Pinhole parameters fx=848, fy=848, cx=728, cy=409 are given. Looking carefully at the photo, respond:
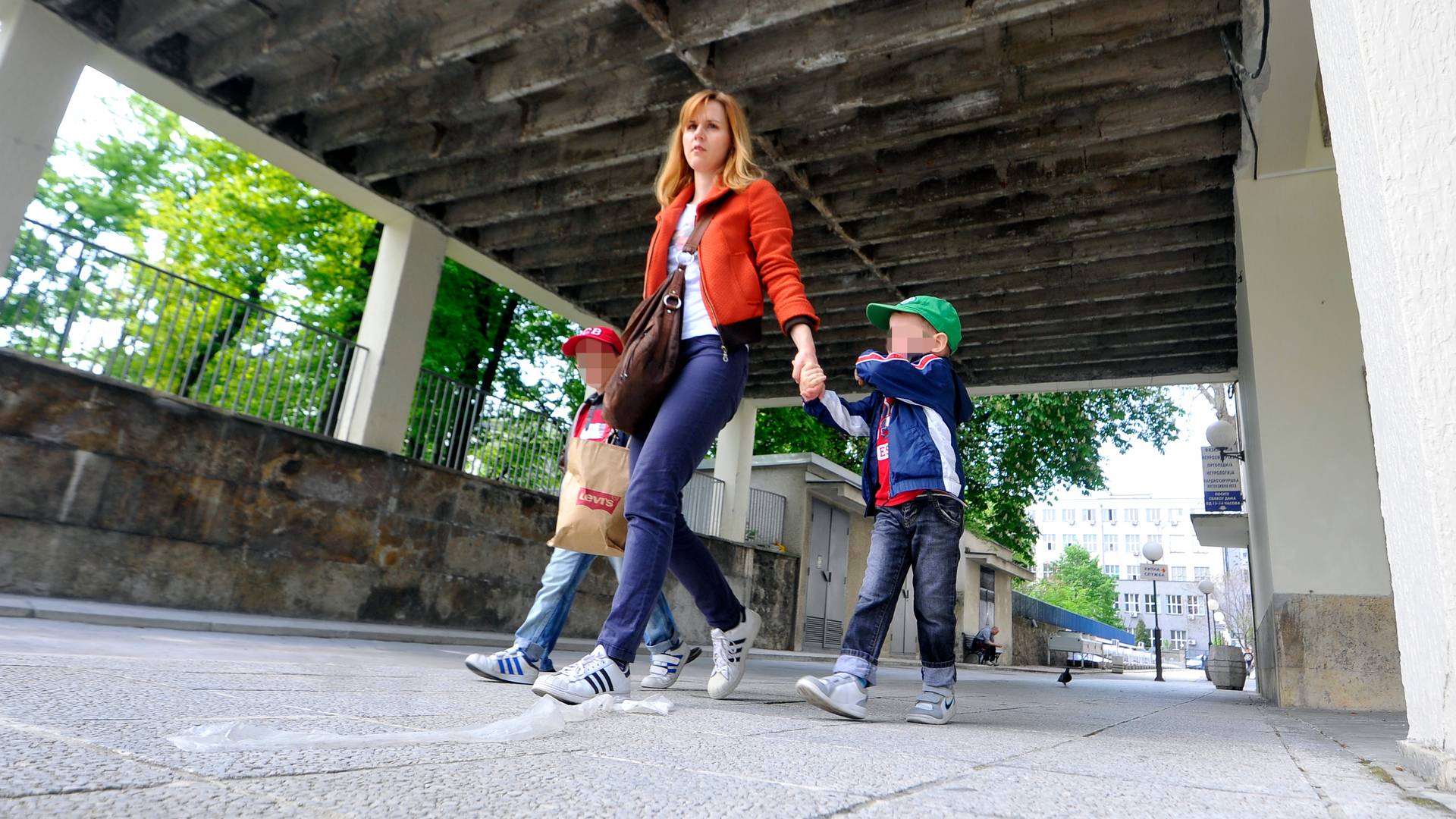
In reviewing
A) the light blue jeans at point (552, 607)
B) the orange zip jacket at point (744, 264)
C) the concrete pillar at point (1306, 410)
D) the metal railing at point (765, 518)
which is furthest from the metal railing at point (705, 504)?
the orange zip jacket at point (744, 264)

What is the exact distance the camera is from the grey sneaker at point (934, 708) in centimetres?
308

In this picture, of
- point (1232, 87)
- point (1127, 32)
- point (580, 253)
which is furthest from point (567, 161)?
point (1232, 87)

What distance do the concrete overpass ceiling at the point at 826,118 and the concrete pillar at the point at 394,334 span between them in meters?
0.45

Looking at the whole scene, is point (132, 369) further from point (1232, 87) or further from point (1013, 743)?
point (1232, 87)

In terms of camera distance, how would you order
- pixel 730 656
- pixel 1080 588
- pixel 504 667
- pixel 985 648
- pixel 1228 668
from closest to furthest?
pixel 504 667 → pixel 730 656 → pixel 1228 668 → pixel 985 648 → pixel 1080 588

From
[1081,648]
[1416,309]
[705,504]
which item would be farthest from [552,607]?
[1081,648]

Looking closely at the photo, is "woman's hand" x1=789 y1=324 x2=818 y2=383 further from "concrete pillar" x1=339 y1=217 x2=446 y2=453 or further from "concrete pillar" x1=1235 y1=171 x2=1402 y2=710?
"concrete pillar" x1=339 y1=217 x2=446 y2=453

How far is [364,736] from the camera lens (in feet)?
5.24

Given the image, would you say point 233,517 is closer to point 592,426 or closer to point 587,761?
point 592,426

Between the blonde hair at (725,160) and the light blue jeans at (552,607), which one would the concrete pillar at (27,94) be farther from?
the blonde hair at (725,160)

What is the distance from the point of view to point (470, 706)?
91.0 inches

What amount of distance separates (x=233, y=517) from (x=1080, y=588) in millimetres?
89783

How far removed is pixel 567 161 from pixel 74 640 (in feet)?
19.6

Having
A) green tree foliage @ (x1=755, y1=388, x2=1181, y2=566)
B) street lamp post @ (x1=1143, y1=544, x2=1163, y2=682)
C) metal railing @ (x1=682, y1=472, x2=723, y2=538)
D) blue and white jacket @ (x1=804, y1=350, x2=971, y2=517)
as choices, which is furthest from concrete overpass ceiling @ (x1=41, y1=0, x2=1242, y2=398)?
street lamp post @ (x1=1143, y1=544, x2=1163, y2=682)
